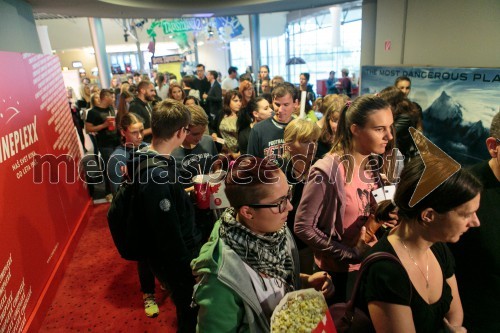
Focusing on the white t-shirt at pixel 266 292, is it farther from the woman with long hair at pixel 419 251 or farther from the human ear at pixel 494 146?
the human ear at pixel 494 146

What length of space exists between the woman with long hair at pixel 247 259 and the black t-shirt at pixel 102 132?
4.07 metres

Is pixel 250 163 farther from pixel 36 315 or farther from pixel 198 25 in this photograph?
pixel 198 25

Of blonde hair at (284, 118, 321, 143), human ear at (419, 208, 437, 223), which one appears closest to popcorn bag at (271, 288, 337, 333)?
human ear at (419, 208, 437, 223)

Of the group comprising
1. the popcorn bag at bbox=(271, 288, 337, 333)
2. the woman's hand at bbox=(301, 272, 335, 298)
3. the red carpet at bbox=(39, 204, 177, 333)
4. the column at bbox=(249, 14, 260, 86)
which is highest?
the column at bbox=(249, 14, 260, 86)

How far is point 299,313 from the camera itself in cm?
101

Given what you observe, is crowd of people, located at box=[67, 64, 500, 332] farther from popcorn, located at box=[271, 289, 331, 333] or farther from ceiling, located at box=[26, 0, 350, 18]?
ceiling, located at box=[26, 0, 350, 18]

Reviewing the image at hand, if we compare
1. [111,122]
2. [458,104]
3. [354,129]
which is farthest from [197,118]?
[458,104]

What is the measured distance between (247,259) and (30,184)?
248cm

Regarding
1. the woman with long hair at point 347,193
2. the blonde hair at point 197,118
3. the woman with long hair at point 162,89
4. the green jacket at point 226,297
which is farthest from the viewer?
the woman with long hair at point 162,89

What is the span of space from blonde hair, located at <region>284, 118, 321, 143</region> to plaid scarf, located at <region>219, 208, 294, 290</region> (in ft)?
4.11

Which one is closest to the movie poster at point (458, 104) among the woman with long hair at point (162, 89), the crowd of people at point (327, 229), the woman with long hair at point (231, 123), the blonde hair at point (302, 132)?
the crowd of people at point (327, 229)

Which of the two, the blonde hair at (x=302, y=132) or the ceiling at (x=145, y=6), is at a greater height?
the ceiling at (x=145, y=6)

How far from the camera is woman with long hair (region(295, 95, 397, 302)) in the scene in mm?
1674

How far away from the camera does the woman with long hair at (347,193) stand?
1.67 m
